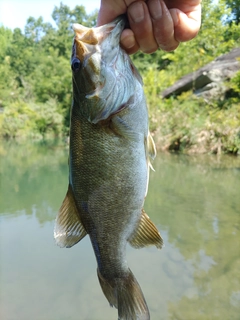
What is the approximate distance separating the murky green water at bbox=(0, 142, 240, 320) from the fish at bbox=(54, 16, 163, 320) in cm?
230

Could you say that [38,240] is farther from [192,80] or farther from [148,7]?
[192,80]

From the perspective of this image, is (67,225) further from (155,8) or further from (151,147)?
(155,8)

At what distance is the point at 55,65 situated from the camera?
38844mm

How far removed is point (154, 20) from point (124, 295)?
4.50 ft

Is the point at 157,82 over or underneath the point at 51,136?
over

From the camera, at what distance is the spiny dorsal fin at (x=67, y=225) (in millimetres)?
1665

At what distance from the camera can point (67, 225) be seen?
5.50 ft

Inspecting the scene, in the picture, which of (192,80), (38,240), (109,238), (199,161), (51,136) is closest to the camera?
(109,238)

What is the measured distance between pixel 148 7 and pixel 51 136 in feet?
96.9

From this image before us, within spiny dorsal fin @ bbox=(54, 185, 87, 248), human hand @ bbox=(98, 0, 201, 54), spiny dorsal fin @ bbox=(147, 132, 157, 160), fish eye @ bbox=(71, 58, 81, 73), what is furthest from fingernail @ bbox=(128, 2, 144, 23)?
spiny dorsal fin @ bbox=(54, 185, 87, 248)

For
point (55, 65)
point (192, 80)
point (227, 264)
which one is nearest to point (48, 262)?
point (227, 264)

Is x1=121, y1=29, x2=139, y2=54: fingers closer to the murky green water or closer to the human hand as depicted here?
the human hand

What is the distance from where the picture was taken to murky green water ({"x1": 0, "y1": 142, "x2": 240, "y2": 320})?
3.80 m

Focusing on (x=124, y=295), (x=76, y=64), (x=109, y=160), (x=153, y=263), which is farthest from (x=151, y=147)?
(x=153, y=263)
